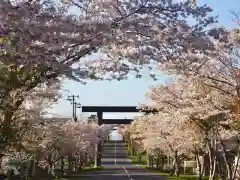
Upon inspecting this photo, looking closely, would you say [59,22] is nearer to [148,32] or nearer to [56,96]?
[148,32]

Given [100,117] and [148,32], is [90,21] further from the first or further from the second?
[100,117]

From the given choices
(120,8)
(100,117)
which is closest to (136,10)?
(120,8)

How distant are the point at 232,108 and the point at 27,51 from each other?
52.9 ft

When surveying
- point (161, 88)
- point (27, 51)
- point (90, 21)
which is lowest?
point (27, 51)

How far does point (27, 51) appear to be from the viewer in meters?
7.14

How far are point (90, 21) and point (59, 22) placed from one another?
0.56 m

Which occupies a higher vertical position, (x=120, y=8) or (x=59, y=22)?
(x=120, y=8)

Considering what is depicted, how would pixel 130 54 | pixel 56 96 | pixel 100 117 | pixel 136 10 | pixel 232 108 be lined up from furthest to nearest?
pixel 100 117 < pixel 232 108 < pixel 56 96 < pixel 130 54 < pixel 136 10

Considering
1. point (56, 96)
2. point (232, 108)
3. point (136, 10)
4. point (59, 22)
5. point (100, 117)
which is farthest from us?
point (100, 117)

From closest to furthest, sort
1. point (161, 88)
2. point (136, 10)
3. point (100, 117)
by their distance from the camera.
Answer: point (136, 10)
point (161, 88)
point (100, 117)

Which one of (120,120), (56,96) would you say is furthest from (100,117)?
(56,96)

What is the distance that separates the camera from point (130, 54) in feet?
30.2

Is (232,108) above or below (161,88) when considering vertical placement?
below

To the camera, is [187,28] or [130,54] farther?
[130,54]
